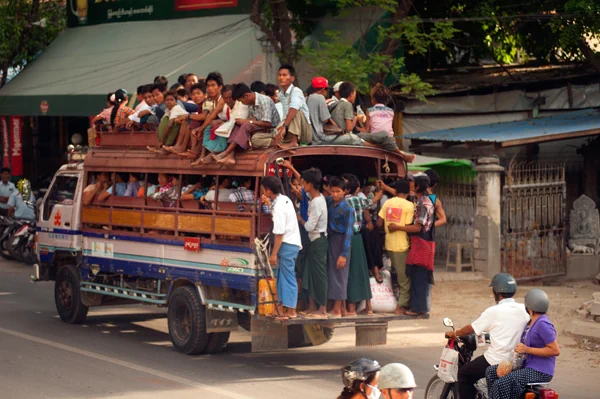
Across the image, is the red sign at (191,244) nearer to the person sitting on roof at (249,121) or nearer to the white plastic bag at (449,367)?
the person sitting on roof at (249,121)

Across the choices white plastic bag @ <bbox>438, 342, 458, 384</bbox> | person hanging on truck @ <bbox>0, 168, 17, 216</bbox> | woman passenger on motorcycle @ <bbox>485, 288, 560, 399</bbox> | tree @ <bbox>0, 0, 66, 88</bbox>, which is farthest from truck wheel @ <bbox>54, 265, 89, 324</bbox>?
tree @ <bbox>0, 0, 66, 88</bbox>

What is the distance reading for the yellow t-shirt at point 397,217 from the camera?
34.6 feet

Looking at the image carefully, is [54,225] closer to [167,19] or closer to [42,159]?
[167,19]

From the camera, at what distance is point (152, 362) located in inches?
422

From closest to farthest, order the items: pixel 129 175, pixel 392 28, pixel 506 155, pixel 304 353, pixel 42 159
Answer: pixel 304 353
pixel 129 175
pixel 392 28
pixel 506 155
pixel 42 159

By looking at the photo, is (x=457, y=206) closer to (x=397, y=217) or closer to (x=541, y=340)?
(x=397, y=217)

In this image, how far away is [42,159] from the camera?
2947 centimetres

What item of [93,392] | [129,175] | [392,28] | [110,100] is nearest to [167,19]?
[392,28]

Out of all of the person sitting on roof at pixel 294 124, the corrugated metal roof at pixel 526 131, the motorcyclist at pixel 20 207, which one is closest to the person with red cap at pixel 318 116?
the person sitting on roof at pixel 294 124

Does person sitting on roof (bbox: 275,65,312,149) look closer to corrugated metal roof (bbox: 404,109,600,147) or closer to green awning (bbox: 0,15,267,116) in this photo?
corrugated metal roof (bbox: 404,109,600,147)

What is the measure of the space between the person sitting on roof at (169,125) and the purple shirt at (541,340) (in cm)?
571

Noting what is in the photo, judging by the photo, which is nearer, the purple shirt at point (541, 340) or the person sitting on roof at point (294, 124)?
the purple shirt at point (541, 340)

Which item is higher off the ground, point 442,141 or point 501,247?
point 442,141

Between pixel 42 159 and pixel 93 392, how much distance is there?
2109 cm
